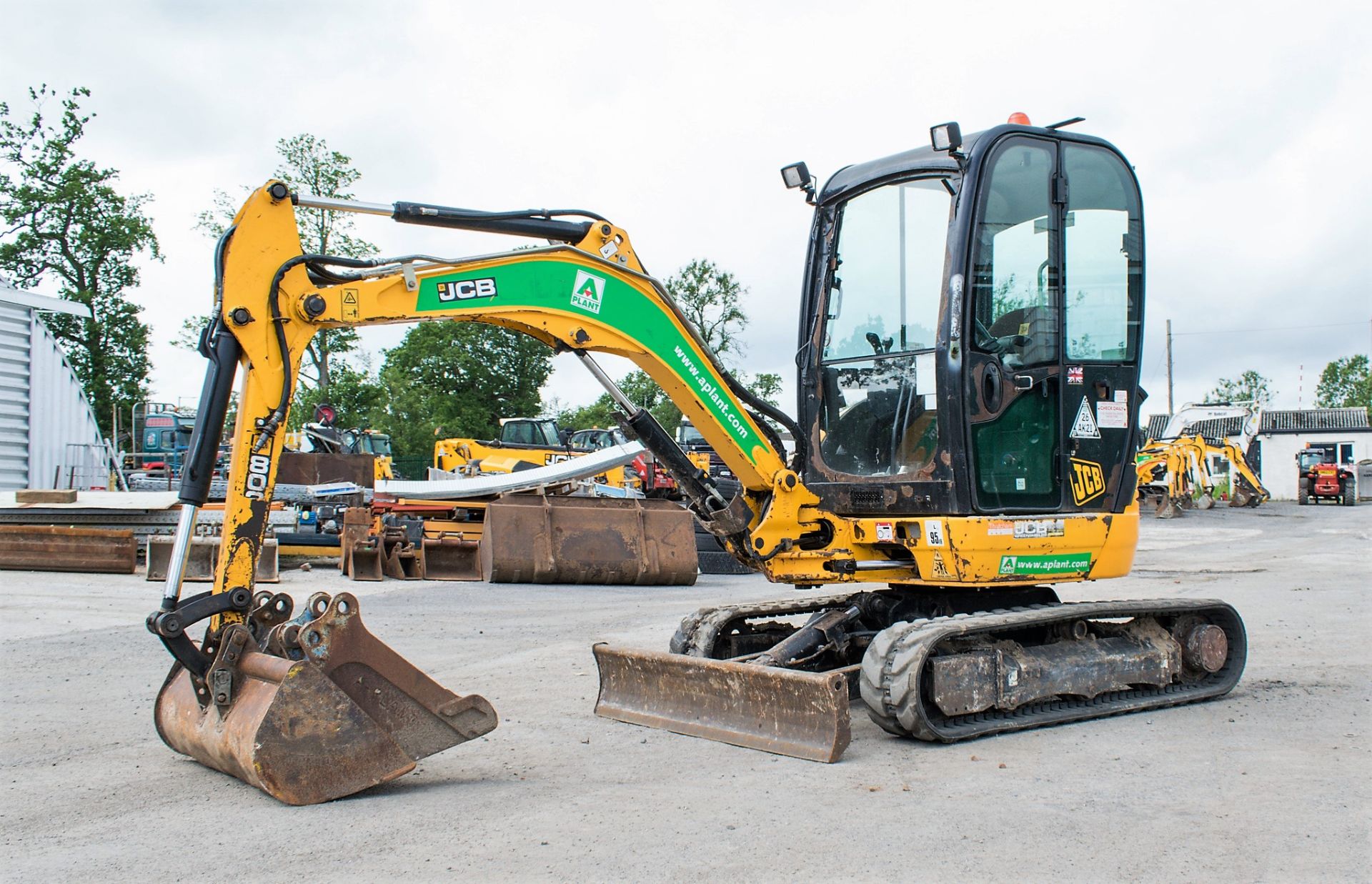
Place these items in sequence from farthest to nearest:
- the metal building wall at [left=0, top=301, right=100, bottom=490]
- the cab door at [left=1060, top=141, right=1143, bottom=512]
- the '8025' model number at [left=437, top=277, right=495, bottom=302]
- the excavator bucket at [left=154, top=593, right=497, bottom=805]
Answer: the metal building wall at [left=0, top=301, right=100, bottom=490], the cab door at [left=1060, top=141, right=1143, bottom=512], the '8025' model number at [left=437, top=277, right=495, bottom=302], the excavator bucket at [left=154, top=593, right=497, bottom=805]

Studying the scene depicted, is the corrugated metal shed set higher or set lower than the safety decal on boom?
higher

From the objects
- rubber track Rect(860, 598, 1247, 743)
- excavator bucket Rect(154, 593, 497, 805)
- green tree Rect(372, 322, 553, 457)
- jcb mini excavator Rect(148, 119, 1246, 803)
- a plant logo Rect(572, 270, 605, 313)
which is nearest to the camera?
excavator bucket Rect(154, 593, 497, 805)

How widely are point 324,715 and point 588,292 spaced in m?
2.30

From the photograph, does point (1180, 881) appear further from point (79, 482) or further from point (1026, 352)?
point (79, 482)

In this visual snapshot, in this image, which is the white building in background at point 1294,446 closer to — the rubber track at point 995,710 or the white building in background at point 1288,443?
the white building in background at point 1288,443

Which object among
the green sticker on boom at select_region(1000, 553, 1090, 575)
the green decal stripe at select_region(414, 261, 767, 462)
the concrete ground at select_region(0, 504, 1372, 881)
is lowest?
the concrete ground at select_region(0, 504, 1372, 881)

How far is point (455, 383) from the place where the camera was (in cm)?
6150

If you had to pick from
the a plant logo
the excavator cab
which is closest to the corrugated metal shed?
the excavator cab

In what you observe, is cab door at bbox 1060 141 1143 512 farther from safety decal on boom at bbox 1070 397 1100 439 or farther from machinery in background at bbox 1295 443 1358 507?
machinery in background at bbox 1295 443 1358 507

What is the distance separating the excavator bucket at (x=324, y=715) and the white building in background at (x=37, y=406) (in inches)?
548

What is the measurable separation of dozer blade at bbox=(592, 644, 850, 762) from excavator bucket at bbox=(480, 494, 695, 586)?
27.1ft

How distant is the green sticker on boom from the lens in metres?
6.48

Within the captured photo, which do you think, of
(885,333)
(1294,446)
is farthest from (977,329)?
(1294,446)

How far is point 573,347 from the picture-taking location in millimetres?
5766
